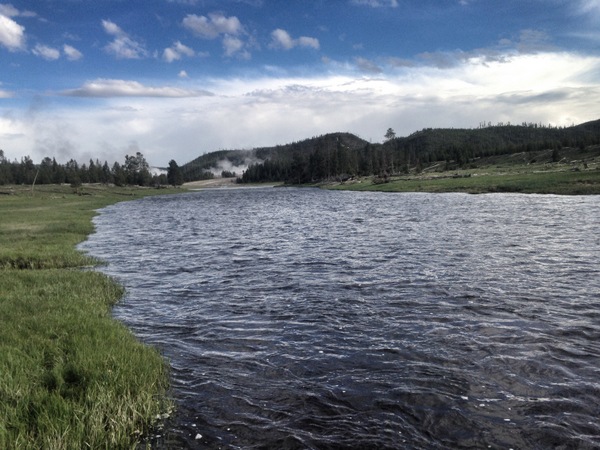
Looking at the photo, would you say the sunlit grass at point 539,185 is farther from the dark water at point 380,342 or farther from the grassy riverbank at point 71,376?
the grassy riverbank at point 71,376

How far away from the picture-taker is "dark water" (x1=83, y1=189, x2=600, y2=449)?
10.2m

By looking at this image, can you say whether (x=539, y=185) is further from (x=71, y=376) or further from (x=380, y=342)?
(x=71, y=376)

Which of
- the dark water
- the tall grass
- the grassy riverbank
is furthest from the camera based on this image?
the tall grass

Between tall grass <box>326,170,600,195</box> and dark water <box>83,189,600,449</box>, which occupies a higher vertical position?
tall grass <box>326,170,600,195</box>

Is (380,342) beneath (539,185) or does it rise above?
beneath

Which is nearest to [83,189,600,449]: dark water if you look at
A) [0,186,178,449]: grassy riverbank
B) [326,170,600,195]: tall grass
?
[0,186,178,449]: grassy riverbank

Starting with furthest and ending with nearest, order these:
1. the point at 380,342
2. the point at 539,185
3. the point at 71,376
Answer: the point at 539,185 < the point at 380,342 < the point at 71,376

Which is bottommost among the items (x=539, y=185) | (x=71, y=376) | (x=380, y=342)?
(x=380, y=342)

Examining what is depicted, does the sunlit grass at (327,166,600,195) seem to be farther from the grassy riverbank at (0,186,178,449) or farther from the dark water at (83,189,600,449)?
the grassy riverbank at (0,186,178,449)

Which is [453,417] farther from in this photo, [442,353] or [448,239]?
[448,239]

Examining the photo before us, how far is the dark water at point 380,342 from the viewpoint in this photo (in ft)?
33.6

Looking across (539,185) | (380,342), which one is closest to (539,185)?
(539,185)

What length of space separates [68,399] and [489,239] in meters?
31.0

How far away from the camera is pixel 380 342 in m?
15.1
